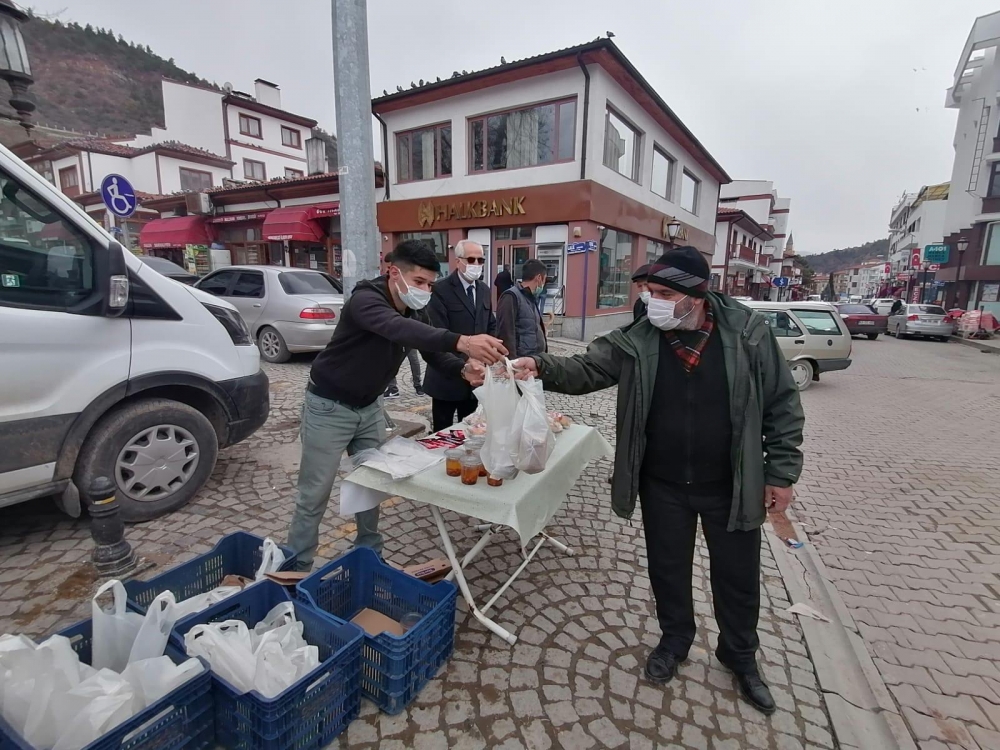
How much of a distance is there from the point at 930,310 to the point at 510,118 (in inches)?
815

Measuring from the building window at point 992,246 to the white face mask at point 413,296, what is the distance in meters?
37.7

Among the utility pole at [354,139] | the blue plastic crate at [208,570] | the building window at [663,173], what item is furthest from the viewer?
the building window at [663,173]

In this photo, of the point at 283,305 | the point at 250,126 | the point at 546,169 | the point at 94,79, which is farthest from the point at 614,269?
the point at 94,79

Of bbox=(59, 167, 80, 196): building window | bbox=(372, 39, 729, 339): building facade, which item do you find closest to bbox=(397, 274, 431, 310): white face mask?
bbox=(372, 39, 729, 339): building facade

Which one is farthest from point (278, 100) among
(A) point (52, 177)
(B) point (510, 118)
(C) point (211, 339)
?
(C) point (211, 339)

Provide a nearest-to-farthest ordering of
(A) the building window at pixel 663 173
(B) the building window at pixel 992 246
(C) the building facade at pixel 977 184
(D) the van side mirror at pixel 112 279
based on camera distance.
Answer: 1. (D) the van side mirror at pixel 112 279
2. (A) the building window at pixel 663 173
3. (B) the building window at pixel 992 246
4. (C) the building facade at pixel 977 184

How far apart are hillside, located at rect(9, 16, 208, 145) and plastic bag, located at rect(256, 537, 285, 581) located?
2194 inches

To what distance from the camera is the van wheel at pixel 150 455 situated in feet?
10.8

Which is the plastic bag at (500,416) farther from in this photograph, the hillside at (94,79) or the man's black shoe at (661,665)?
the hillside at (94,79)

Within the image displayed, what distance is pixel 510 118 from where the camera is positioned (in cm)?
1437

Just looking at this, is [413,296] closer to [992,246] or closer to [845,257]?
[992,246]

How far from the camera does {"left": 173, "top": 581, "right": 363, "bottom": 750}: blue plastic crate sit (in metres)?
1.76

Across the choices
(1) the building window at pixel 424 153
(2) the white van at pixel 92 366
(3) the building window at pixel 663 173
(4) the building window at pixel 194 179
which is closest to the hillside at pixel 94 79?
(4) the building window at pixel 194 179

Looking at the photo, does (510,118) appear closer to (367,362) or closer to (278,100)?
(367,362)
